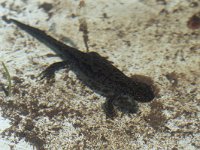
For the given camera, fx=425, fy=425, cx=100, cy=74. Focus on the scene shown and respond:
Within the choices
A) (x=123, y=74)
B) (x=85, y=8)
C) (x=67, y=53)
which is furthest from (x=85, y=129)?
(x=85, y=8)

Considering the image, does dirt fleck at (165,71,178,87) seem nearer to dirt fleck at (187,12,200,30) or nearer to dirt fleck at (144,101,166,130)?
dirt fleck at (144,101,166,130)

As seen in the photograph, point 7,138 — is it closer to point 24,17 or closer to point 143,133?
point 143,133

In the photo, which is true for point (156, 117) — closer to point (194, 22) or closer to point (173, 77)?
point (173, 77)

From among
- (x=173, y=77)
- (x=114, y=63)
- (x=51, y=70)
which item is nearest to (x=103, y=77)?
(x=114, y=63)

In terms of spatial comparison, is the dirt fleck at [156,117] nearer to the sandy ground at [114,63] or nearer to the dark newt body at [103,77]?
the sandy ground at [114,63]

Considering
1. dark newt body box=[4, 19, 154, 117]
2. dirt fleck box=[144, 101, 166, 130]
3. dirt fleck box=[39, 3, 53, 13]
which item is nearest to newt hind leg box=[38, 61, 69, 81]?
dark newt body box=[4, 19, 154, 117]

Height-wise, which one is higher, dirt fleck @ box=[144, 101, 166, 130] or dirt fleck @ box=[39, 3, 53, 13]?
dirt fleck @ box=[39, 3, 53, 13]
